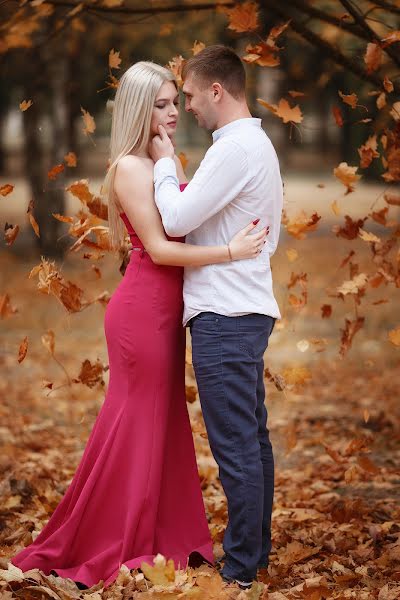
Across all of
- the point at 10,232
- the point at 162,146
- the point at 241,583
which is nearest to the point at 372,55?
the point at 162,146

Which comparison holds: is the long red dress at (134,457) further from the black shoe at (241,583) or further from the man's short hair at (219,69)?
the man's short hair at (219,69)

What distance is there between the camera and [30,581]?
3.57m

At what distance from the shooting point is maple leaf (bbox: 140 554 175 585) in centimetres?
339

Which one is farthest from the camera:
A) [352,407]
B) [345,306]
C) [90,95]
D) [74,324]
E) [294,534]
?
[90,95]

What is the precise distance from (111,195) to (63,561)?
61.9 inches

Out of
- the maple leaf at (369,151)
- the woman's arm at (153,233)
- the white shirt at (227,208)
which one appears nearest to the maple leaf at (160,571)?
the white shirt at (227,208)

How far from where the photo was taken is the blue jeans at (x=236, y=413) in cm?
351

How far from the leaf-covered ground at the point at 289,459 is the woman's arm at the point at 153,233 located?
3.27 ft

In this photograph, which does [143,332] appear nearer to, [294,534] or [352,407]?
[294,534]

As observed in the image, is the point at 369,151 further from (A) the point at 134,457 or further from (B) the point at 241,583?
(B) the point at 241,583

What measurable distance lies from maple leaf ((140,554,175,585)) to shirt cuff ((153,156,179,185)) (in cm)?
146

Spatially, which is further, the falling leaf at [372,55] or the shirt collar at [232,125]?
the falling leaf at [372,55]

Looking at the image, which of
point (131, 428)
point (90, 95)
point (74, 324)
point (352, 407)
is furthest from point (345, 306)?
point (90, 95)

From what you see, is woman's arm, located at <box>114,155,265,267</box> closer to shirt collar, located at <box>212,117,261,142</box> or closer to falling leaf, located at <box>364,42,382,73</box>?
shirt collar, located at <box>212,117,261,142</box>
